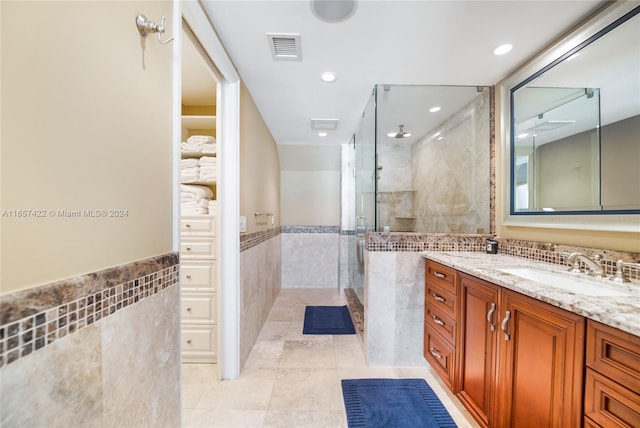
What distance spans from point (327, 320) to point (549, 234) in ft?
6.96

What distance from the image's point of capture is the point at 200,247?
76.6 inches

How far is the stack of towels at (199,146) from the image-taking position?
6.70 feet

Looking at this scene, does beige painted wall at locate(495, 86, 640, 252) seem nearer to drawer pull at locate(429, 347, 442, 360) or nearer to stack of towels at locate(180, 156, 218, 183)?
drawer pull at locate(429, 347, 442, 360)

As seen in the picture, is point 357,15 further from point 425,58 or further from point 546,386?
point 546,386

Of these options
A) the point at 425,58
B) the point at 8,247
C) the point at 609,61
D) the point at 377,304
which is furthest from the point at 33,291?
the point at 609,61

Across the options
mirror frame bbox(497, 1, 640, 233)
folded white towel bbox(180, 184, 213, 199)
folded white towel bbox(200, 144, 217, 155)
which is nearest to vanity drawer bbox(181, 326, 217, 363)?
folded white towel bbox(180, 184, 213, 199)

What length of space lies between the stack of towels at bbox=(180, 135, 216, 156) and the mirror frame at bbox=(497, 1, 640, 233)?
7.43ft

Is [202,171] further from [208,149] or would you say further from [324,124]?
[324,124]

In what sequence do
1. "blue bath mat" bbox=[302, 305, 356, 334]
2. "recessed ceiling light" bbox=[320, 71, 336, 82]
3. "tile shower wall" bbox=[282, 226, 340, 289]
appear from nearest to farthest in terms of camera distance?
"recessed ceiling light" bbox=[320, 71, 336, 82]
"blue bath mat" bbox=[302, 305, 356, 334]
"tile shower wall" bbox=[282, 226, 340, 289]

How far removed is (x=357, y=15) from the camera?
51.2 inches

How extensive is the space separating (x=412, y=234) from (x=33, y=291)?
200 centimetres

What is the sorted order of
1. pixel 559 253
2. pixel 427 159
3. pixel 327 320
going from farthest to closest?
pixel 327 320 → pixel 427 159 → pixel 559 253

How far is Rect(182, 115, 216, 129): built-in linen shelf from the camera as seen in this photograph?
2070mm

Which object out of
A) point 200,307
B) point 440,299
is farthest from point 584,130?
point 200,307
